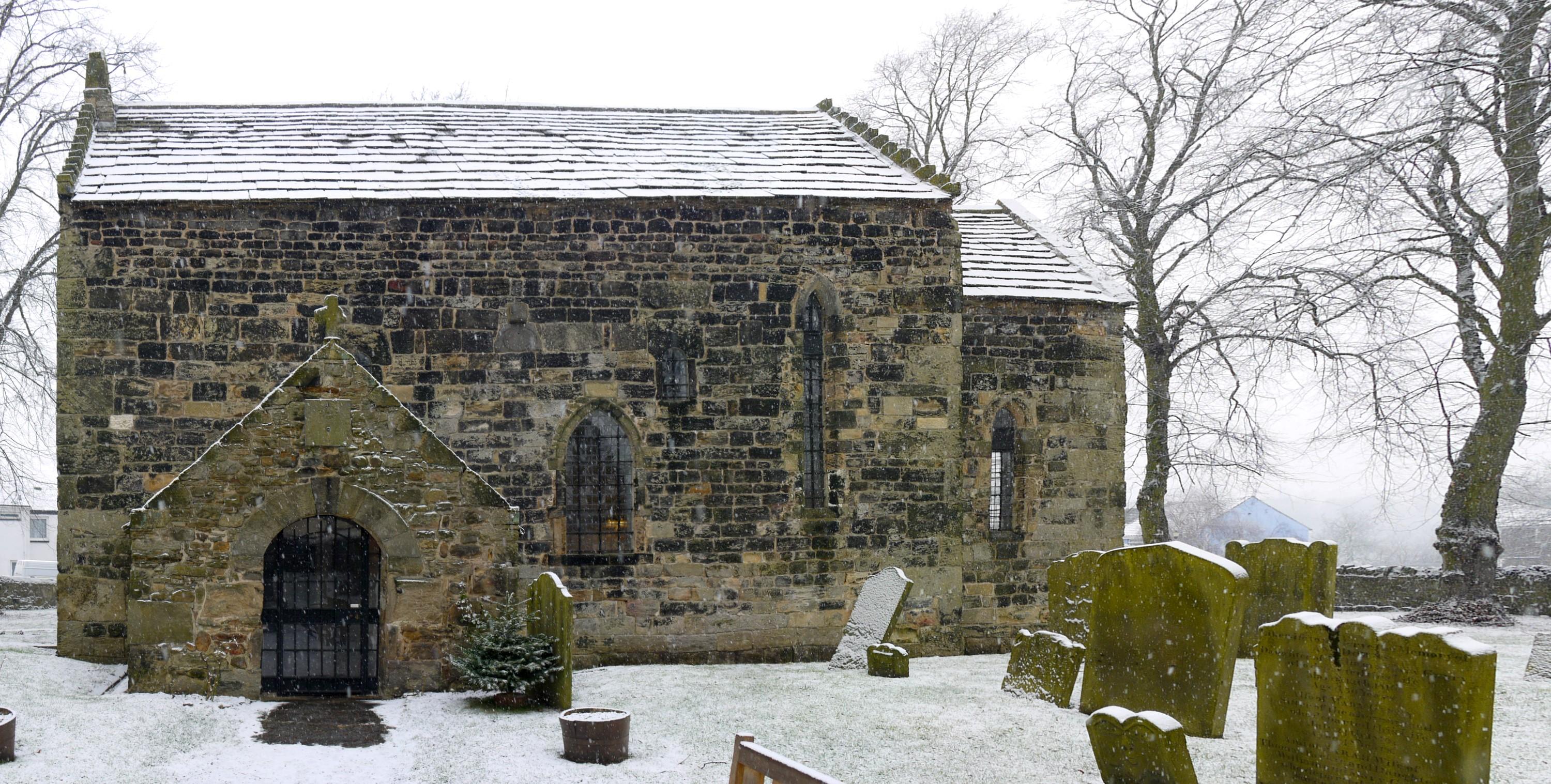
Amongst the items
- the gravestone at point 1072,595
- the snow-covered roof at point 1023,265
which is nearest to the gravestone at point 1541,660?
the gravestone at point 1072,595

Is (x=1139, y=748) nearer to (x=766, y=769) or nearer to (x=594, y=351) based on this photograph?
(x=766, y=769)

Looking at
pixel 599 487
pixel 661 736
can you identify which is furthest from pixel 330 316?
pixel 661 736

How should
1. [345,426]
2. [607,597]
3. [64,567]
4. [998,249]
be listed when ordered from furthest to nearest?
[998,249] → [607,597] → [64,567] → [345,426]

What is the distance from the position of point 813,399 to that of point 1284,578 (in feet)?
18.9

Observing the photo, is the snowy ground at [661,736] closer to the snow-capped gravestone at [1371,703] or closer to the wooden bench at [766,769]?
the snow-capped gravestone at [1371,703]

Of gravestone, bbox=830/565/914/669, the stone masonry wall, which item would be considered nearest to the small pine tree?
gravestone, bbox=830/565/914/669

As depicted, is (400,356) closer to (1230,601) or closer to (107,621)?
(107,621)

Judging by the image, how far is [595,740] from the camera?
26.3ft

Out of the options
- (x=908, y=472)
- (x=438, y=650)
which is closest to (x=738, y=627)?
(x=908, y=472)

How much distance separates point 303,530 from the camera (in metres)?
10.6

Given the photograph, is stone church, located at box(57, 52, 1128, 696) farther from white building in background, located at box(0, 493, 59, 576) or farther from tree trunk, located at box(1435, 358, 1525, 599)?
white building in background, located at box(0, 493, 59, 576)

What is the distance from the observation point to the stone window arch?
608 inches

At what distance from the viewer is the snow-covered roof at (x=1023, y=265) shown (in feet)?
51.1

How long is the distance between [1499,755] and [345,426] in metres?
9.80
